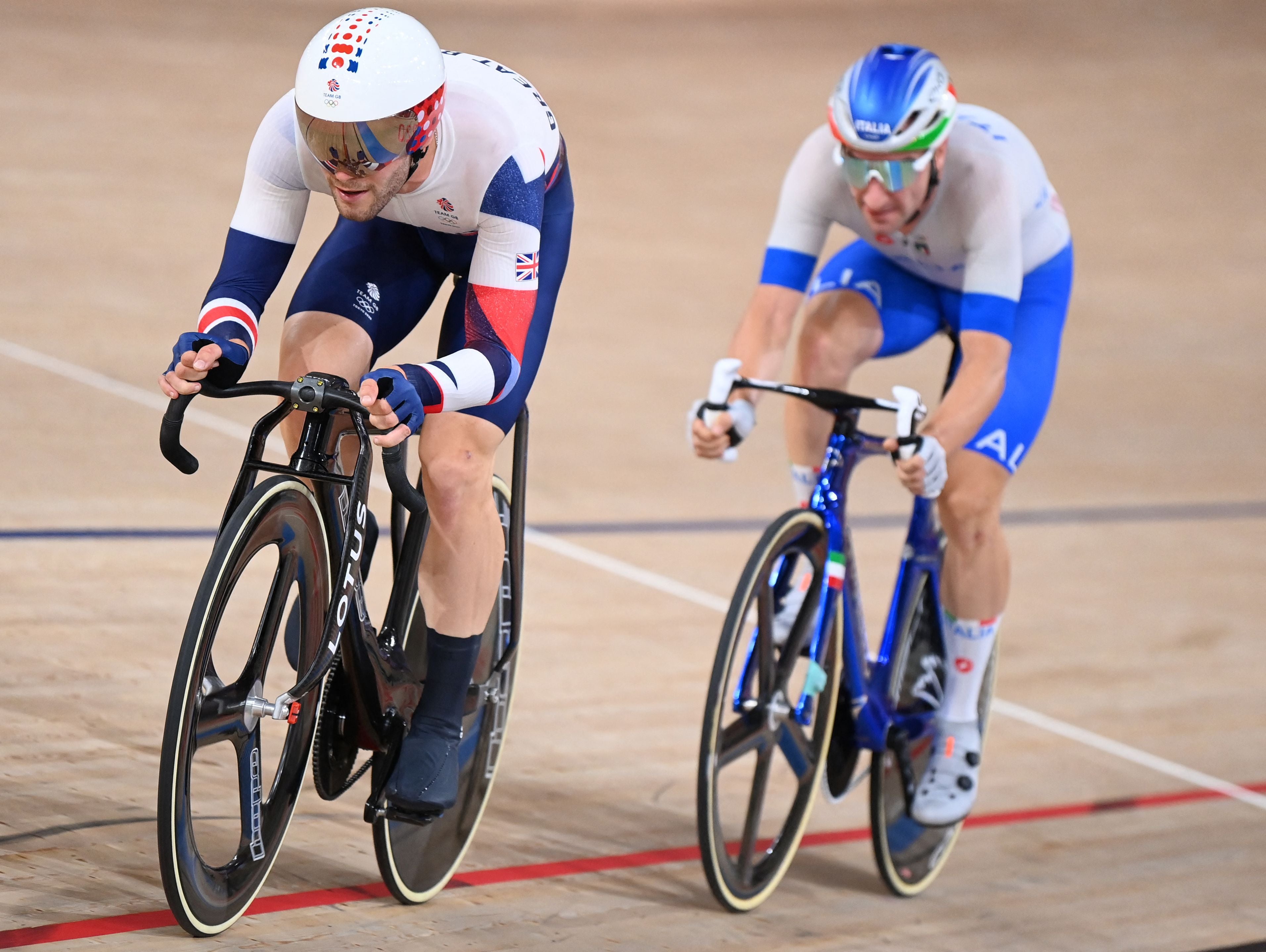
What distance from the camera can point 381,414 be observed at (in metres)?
2.15

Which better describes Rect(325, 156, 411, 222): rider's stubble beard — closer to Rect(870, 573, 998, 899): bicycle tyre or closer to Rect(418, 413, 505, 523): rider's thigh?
Rect(418, 413, 505, 523): rider's thigh

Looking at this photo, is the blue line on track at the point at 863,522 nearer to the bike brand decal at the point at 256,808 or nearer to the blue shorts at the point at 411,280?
the blue shorts at the point at 411,280

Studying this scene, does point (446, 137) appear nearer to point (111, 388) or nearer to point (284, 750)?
point (284, 750)

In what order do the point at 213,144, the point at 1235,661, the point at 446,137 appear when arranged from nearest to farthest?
the point at 446,137 → the point at 1235,661 → the point at 213,144

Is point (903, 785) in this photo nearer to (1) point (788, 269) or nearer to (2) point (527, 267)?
(1) point (788, 269)

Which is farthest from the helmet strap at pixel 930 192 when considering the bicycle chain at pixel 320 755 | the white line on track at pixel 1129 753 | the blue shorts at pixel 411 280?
the white line on track at pixel 1129 753

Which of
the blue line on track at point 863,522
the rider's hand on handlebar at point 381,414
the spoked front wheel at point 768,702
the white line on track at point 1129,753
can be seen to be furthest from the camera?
the blue line on track at point 863,522

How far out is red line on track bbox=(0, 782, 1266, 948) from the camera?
2.36 m

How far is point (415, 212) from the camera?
251 cm

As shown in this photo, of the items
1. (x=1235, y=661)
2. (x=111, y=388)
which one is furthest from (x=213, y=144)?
(x=1235, y=661)

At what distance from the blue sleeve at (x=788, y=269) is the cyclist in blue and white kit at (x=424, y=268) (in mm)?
541

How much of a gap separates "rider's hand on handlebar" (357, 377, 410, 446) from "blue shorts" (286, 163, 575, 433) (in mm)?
329

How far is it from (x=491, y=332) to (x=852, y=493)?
3.82m

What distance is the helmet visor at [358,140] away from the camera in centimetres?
222
